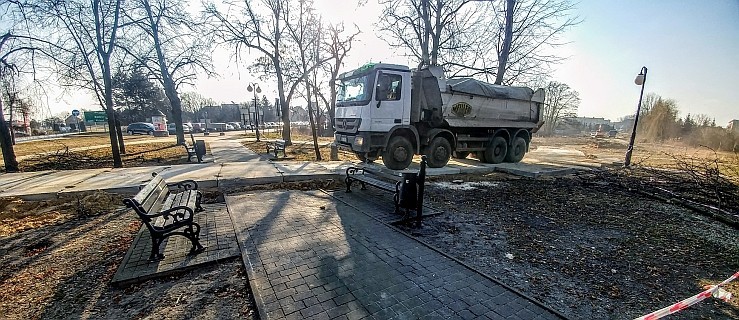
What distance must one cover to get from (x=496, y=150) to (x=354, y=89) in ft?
20.1

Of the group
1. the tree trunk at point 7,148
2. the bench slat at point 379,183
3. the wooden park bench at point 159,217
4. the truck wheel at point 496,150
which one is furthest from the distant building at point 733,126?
the tree trunk at point 7,148

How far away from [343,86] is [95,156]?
1182 cm

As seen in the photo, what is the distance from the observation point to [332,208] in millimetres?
5566

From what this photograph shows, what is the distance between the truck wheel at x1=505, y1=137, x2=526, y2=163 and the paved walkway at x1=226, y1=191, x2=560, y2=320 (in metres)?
9.18

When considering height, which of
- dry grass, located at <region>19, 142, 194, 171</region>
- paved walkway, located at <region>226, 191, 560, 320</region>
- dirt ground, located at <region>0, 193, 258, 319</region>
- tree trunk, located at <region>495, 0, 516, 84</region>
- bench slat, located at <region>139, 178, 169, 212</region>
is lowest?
dry grass, located at <region>19, 142, 194, 171</region>

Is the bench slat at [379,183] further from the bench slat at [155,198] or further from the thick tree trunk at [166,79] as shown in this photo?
the thick tree trunk at [166,79]

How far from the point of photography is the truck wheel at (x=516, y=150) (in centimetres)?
1194

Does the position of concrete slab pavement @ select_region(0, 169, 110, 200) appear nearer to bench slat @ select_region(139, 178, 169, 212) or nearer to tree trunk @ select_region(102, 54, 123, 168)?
tree trunk @ select_region(102, 54, 123, 168)

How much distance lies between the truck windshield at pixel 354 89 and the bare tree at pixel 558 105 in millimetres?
44971

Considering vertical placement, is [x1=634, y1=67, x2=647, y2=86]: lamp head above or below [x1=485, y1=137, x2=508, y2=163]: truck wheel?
above

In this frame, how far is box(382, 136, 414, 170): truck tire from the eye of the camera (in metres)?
9.16

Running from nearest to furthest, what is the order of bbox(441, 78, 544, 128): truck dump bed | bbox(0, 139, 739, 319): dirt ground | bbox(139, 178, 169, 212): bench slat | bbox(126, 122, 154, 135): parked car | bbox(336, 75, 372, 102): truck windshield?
bbox(0, 139, 739, 319): dirt ground, bbox(139, 178, 169, 212): bench slat, bbox(336, 75, 372, 102): truck windshield, bbox(441, 78, 544, 128): truck dump bed, bbox(126, 122, 154, 135): parked car

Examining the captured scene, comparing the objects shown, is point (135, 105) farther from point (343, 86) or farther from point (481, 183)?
point (481, 183)

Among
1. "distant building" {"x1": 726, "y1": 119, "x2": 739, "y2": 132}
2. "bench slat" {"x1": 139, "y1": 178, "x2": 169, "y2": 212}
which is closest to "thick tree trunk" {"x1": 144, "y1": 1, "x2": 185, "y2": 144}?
"bench slat" {"x1": 139, "y1": 178, "x2": 169, "y2": 212}
